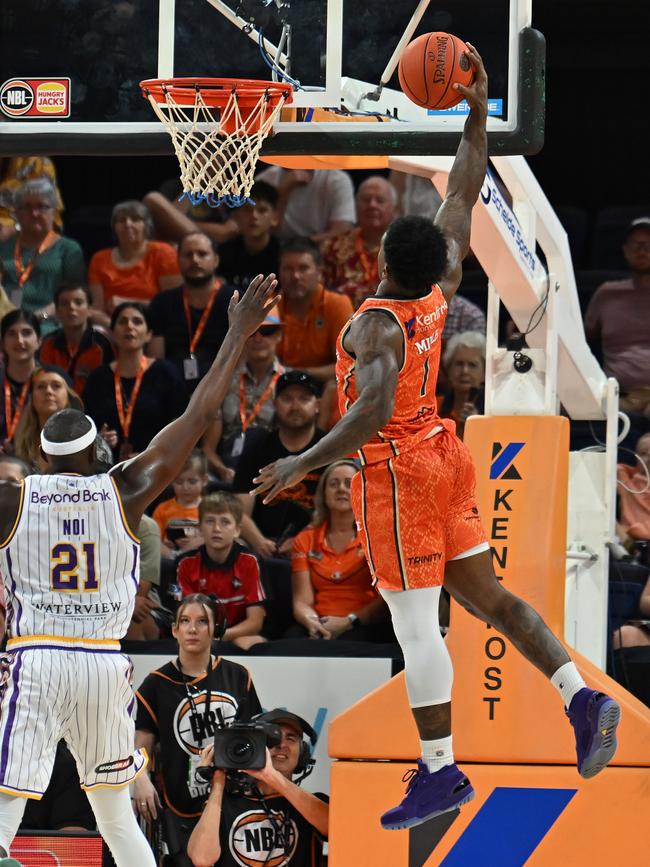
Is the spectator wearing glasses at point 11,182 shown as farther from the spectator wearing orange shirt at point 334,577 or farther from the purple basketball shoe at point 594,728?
the purple basketball shoe at point 594,728

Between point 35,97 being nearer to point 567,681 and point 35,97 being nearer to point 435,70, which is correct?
point 435,70

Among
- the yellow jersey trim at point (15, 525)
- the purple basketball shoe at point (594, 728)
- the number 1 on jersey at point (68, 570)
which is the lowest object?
the purple basketball shoe at point (594, 728)

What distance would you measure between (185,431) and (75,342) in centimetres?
461

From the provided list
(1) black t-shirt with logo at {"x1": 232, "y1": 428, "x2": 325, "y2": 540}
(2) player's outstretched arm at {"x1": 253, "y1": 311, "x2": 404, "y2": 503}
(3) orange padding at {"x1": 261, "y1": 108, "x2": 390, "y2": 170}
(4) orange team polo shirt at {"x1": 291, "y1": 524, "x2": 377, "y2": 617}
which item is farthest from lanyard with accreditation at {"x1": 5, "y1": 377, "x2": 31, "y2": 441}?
(2) player's outstretched arm at {"x1": 253, "y1": 311, "x2": 404, "y2": 503}

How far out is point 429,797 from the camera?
16.9ft

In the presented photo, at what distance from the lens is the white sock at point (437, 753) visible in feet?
17.1

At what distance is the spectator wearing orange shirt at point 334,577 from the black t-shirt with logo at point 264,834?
1192mm

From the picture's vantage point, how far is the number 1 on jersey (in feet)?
18.8

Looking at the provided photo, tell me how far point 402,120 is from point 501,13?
0.59 meters

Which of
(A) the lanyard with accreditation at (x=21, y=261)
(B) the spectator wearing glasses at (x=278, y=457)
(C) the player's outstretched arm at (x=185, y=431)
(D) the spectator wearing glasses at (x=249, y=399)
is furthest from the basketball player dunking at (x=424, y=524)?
(A) the lanyard with accreditation at (x=21, y=261)

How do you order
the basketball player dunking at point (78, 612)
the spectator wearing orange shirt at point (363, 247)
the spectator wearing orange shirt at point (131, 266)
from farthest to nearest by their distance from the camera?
the spectator wearing orange shirt at point (131, 266)
the spectator wearing orange shirt at point (363, 247)
the basketball player dunking at point (78, 612)

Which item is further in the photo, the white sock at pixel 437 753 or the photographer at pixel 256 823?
the photographer at pixel 256 823

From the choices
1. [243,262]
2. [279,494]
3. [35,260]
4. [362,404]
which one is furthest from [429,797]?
[35,260]

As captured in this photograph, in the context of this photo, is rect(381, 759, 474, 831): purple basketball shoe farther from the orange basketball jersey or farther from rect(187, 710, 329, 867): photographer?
rect(187, 710, 329, 867): photographer
